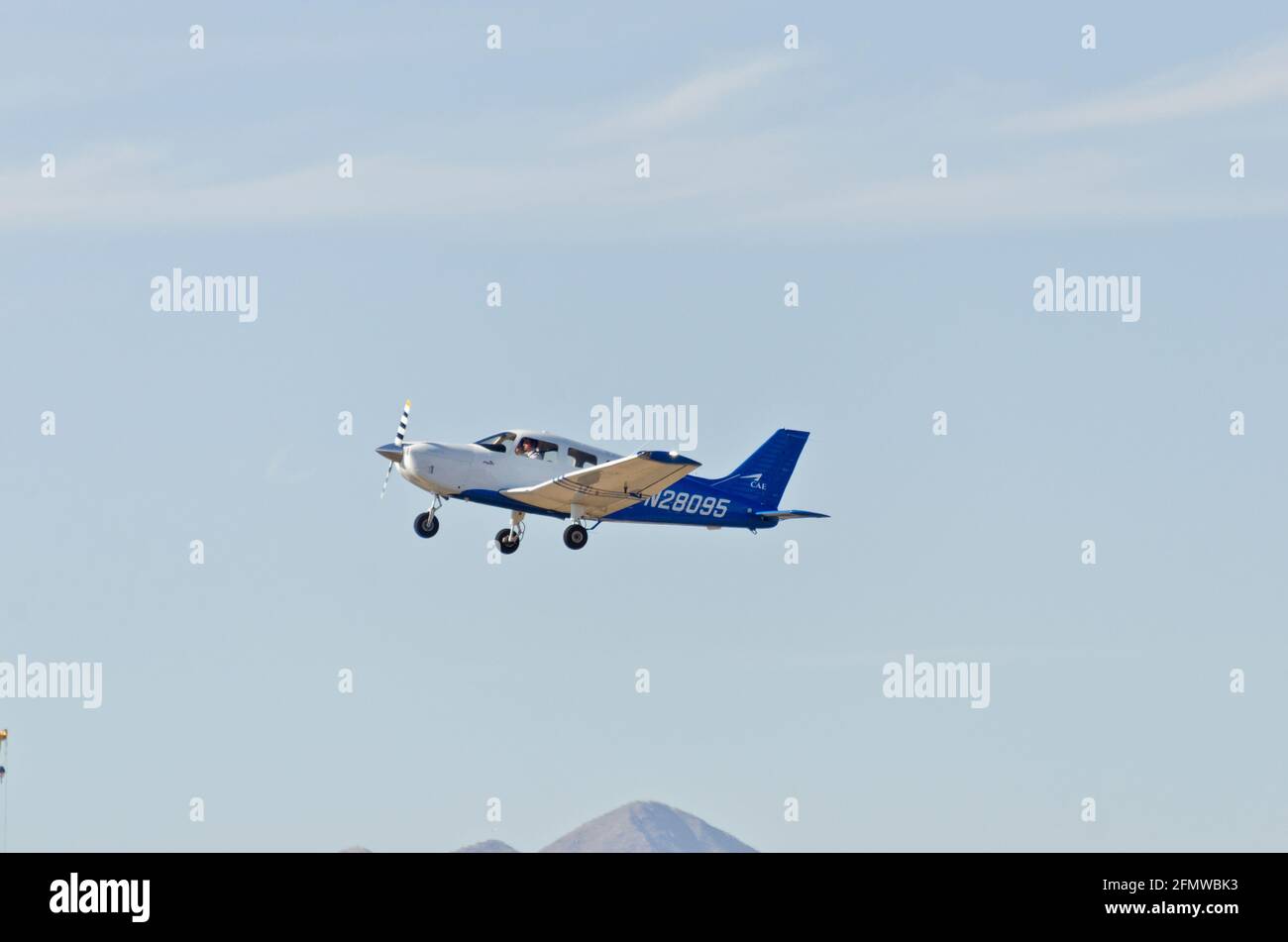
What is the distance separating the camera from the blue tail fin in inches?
2712

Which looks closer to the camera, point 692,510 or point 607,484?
point 607,484

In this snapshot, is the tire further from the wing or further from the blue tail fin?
the blue tail fin

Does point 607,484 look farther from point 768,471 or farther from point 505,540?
point 768,471

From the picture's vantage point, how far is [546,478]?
6406 cm

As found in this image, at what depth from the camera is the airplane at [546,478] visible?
206 feet

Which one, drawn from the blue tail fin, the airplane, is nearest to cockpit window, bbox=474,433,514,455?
the airplane

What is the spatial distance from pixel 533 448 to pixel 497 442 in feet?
3.20

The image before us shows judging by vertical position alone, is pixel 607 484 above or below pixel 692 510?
above

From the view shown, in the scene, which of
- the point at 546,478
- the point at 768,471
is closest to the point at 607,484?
the point at 546,478
